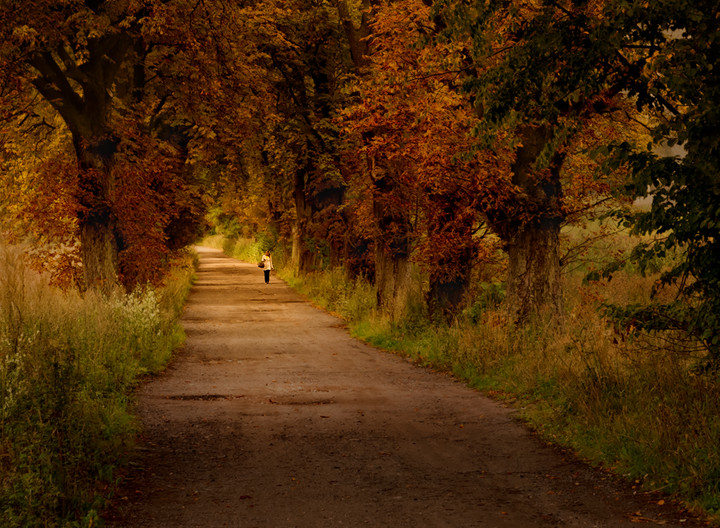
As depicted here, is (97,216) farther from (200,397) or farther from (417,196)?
(200,397)

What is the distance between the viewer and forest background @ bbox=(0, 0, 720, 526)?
24.0 ft

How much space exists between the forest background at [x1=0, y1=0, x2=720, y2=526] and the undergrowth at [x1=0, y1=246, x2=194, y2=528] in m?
0.04

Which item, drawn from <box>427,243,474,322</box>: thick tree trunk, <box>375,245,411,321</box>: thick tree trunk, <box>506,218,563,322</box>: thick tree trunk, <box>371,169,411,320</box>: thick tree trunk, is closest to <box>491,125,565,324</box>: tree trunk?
<box>506,218,563,322</box>: thick tree trunk

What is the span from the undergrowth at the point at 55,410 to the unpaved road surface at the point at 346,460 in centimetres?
38

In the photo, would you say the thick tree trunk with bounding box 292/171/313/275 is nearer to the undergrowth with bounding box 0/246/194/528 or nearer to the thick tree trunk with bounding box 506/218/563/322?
the thick tree trunk with bounding box 506/218/563/322

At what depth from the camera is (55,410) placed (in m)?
7.96

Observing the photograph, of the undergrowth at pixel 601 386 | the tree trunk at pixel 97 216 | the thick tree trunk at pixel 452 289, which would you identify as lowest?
the undergrowth at pixel 601 386

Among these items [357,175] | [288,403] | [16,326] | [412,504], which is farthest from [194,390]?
[357,175]

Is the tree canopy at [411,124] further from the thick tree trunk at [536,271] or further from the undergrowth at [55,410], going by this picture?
the undergrowth at [55,410]

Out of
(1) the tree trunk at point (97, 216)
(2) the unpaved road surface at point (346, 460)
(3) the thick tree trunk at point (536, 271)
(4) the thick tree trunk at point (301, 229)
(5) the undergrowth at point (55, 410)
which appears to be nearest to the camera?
(5) the undergrowth at point (55, 410)

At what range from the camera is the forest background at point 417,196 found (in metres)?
7.32

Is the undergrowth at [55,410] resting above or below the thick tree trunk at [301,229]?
below

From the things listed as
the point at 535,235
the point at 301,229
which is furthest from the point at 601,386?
the point at 301,229

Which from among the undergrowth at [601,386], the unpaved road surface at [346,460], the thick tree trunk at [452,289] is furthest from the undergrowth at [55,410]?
the thick tree trunk at [452,289]
